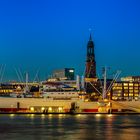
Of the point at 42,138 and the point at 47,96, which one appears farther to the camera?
the point at 47,96

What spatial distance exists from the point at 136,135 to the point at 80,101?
8328cm

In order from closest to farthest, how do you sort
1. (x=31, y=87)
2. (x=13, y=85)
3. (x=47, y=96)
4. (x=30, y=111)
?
(x=30, y=111)
(x=47, y=96)
(x=31, y=87)
(x=13, y=85)

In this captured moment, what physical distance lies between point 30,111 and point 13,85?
4845 centimetres

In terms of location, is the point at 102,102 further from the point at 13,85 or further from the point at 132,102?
the point at 13,85

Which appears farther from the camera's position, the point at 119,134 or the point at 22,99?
the point at 22,99

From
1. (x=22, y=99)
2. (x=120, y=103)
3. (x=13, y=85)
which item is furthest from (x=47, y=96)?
(x=13, y=85)

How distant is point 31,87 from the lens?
16212 centimetres

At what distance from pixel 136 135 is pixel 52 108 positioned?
8026 centimetres

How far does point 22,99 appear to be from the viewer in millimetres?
137750

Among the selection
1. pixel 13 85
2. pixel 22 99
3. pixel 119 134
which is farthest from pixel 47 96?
pixel 119 134

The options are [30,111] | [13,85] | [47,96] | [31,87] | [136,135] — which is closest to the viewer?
[136,135]

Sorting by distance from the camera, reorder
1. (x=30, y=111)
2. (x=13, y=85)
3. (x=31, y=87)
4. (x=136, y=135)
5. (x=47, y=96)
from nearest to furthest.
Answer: (x=136, y=135) < (x=30, y=111) < (x=47, y=96) < (x=31, y=87) < (x=13, y=85)

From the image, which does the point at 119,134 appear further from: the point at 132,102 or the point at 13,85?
the point at 13,85

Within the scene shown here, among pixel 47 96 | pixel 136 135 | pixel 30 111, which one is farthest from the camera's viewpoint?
pixel 47 96
